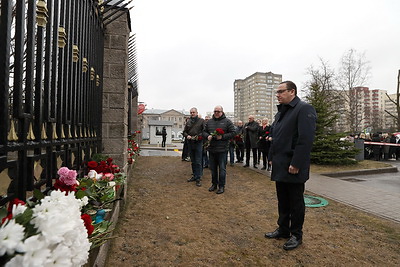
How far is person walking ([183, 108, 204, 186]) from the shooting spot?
629 cm

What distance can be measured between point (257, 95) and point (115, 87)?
102 metres

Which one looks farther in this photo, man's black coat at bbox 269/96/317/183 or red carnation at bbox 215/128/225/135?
red carnation at bbox 215/128/225/135

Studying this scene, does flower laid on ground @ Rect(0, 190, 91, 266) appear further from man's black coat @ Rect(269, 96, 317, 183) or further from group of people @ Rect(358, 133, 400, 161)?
group of people @ Rect(358, 133, 400, 161)

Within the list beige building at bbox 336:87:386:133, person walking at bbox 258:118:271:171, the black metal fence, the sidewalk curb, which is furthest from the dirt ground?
beige building at bbox 336:87:386:133

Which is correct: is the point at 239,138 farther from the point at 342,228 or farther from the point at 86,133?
the point at 86,133

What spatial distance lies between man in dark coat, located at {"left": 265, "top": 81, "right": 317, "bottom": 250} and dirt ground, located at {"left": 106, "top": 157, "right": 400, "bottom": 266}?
0.23 m

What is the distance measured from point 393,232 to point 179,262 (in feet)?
10.1

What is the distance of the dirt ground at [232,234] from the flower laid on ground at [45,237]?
1817 millimetres

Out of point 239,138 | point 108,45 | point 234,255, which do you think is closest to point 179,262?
point 234,255

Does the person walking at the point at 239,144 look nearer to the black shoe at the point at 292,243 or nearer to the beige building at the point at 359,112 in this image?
the beige building at the point at 359,112

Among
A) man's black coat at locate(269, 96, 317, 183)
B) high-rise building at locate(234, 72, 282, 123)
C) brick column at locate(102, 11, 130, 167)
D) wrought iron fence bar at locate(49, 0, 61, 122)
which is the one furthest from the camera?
high-rise building at locate(234, 72, 282, 123)

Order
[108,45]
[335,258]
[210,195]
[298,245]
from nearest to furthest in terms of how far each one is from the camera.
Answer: [335,258] < [298,245] < [108,45] < [210,195]

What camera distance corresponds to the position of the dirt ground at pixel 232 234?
8.86ft

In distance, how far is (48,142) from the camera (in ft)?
6.45
